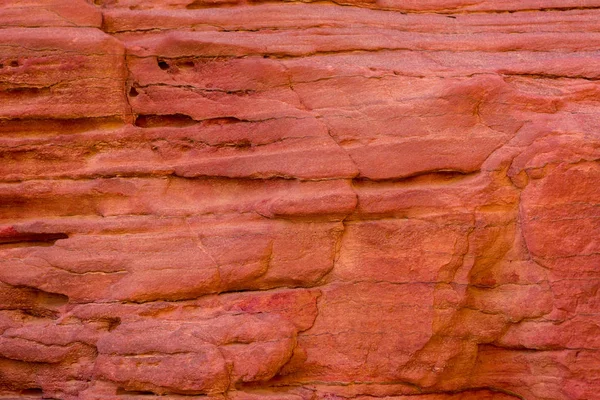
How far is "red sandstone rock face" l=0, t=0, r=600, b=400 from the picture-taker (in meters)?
4.55

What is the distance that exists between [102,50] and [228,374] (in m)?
2.38

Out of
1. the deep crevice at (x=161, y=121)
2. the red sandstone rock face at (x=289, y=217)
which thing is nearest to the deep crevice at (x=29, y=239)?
the red sandstone rock face at (x=289, y=217)

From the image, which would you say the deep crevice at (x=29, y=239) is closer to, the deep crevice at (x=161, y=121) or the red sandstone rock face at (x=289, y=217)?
the red sandstone rock face at (x=289, y=217)

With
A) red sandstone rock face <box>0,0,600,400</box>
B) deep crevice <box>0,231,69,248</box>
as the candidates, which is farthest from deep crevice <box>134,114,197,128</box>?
deep crevice <box>0,231,69,248</box>

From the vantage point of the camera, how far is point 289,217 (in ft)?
15.1

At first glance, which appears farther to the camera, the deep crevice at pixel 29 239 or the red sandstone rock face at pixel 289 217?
the deep crevice at pixel 29 239

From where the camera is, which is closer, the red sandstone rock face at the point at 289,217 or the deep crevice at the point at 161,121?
the red sandstone rock face at the point at 289,217

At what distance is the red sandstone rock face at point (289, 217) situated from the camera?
4547 millimetres

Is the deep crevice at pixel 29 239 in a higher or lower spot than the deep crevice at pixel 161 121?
lower

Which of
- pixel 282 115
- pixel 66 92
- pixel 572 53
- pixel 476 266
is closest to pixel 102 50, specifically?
pixel 66 92

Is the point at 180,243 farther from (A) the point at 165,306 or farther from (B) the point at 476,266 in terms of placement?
(B) the point at 476,266

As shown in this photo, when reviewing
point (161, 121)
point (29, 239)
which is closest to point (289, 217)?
point (161, 121)

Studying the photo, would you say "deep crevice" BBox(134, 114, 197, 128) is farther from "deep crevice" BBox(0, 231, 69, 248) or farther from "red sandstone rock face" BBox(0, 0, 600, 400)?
"deep crevice" BBox(0, 231, 69, 248)

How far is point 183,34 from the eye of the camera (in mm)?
4852
